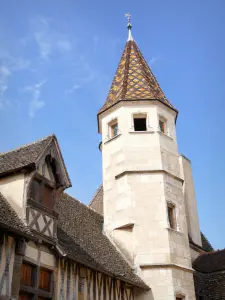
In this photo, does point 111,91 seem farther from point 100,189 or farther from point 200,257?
point 200,257

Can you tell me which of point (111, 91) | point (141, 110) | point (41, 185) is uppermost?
point (111, 91)

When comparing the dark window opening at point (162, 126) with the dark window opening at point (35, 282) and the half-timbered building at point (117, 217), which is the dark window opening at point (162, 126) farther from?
the dark window opening at point (35, 282)

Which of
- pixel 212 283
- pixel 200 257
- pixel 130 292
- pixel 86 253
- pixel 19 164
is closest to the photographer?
pixel 19 164

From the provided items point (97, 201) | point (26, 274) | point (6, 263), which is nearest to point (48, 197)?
point (26, 274)

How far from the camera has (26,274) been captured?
375 inches

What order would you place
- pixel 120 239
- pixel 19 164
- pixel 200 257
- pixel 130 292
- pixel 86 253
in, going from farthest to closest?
1. pixel 200 257
2. pixel 120 239
3. pixel 130 292
4. pixel 86 253
5. pixel 19 164

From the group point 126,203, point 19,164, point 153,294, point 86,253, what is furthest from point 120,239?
point 19,164

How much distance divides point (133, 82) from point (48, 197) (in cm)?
883

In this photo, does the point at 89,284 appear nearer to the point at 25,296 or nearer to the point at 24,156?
the point at 25,296

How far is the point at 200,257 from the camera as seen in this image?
18469 mm

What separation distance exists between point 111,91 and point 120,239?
21.6 feet

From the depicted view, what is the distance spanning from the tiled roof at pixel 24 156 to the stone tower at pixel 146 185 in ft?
15.2

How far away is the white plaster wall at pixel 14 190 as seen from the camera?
32.6 feet

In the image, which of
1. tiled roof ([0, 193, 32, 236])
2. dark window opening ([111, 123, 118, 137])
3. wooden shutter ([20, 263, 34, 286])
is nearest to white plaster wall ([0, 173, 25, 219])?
tiled roof ([0, 193, 32, 236])
